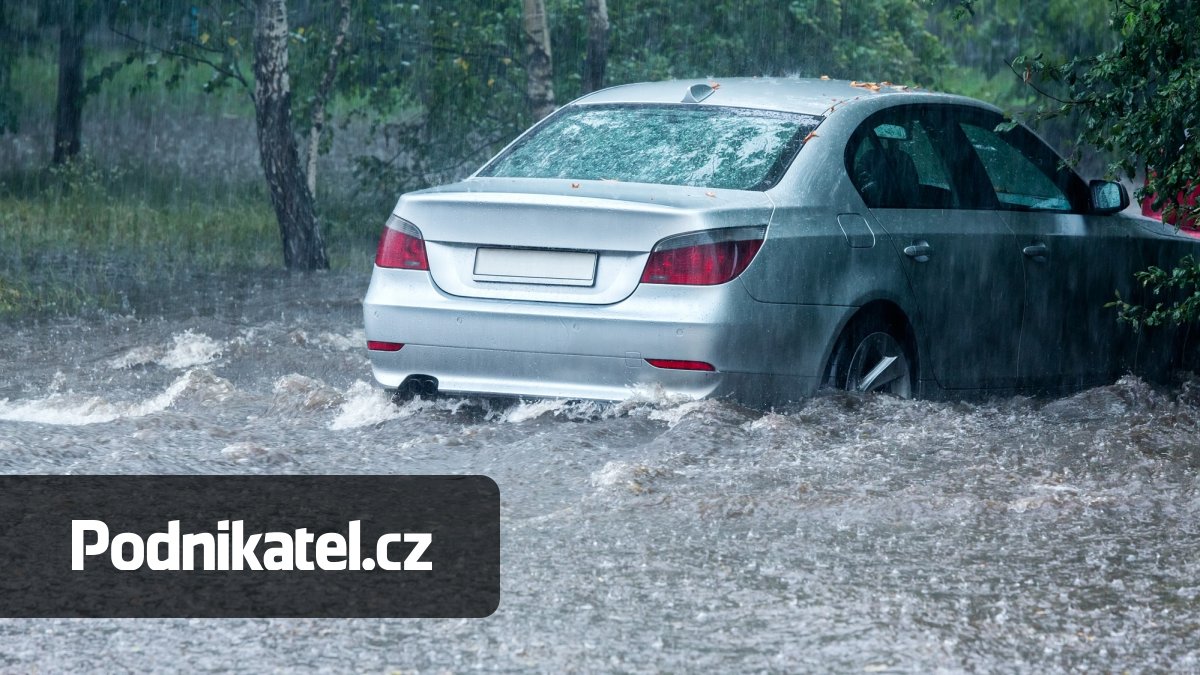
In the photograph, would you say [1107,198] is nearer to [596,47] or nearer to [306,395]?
[306,395]

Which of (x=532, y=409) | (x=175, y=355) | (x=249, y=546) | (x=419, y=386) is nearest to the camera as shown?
(x=249, y=546)

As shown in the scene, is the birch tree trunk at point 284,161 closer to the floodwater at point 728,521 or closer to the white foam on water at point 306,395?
the floodwater at point 728,521

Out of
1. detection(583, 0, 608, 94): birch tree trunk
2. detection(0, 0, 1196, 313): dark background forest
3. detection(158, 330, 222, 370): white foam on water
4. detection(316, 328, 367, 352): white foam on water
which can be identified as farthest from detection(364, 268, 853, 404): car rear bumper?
detection(583, 0, 608, 94): birch tree trunk

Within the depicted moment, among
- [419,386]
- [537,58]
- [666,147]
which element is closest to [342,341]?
[419,386]

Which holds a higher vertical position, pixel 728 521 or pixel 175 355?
pixel 728 521

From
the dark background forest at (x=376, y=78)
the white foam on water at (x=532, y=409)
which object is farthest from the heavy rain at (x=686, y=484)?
the dark background forest at (x=376, y=78)

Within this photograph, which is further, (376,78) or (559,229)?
(376,78)

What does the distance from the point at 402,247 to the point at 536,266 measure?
606mm

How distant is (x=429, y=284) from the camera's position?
6148 mm

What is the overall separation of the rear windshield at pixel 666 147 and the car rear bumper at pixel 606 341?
2.09ft

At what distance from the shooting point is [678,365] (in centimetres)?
577

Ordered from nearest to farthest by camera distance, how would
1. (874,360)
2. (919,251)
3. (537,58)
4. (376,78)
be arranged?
(874,360), (919,251), (537,58), (376,78)

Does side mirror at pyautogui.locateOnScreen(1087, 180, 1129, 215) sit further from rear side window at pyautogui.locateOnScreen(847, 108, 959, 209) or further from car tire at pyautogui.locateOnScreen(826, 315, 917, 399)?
car tire at pyautogui.locateOnScreen(826, 315, 917, 399)

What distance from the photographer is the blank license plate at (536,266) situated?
5879 mm
